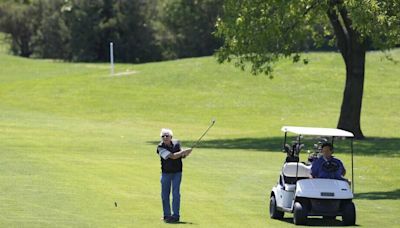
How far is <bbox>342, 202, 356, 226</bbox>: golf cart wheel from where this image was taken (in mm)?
19594

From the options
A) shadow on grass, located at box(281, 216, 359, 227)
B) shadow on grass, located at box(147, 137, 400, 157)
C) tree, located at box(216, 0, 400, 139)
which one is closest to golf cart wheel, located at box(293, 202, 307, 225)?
shadow on grass, located at box(281, 216, 359, 227)

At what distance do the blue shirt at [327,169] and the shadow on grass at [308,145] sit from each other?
1493 centimetres

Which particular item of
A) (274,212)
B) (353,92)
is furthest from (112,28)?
(274,212)

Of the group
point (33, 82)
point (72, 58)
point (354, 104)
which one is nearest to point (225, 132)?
point (354, 104)

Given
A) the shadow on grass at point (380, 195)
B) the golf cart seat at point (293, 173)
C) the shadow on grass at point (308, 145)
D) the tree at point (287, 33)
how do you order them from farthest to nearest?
1. the shadow on grass at point (308, 145)
2. the tree at point (287, 33)
3. the shadow on grass at point (380, 195)
4. the golf cart seat at point (293, 173)

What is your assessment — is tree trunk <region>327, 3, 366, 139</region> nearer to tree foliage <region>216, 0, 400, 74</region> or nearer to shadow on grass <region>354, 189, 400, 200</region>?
tree foliage <region>216, 0, 400, 74</region>

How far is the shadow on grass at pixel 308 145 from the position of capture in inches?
1420

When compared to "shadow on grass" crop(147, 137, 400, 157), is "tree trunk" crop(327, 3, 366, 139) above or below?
above

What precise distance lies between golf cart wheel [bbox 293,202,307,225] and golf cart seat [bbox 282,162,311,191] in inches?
29.9

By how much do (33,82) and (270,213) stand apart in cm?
4143

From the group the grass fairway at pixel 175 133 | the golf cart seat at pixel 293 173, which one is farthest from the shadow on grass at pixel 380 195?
the golf cart seat at pixel 293 173

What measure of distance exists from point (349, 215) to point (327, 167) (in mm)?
1037

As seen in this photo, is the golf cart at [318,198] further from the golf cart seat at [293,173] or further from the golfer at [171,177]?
the golfer at [171,177]

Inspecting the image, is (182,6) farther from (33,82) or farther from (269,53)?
(269,53)
